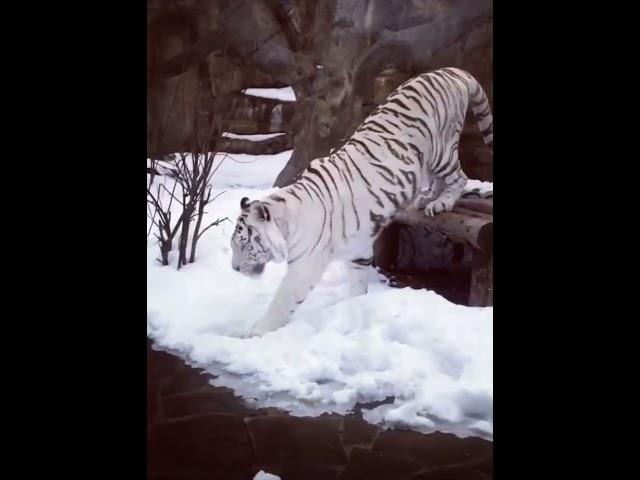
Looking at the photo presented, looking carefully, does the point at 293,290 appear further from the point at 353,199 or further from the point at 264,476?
the point at 264,476

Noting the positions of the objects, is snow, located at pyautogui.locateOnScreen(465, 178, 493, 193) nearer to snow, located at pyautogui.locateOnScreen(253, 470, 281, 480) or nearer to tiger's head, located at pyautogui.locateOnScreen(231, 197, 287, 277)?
tiger's head, located at pyautogui.locateOnScreen(231, 197, 287, 277)

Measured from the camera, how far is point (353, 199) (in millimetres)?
2404

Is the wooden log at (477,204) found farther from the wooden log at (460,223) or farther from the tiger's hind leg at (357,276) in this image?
the tiger's hind leg at (357,276)

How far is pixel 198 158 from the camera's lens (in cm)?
239

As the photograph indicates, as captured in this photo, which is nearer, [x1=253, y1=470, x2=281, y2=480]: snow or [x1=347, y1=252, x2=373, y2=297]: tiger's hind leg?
[x1=253, y1=470, x2=281, y2=480]: snow

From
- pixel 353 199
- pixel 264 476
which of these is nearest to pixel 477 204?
pixel 353 199

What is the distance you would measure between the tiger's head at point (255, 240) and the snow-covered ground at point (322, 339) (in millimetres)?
30

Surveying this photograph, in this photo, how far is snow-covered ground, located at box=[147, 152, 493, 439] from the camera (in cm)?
227

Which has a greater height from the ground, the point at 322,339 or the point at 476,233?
the point at 476,233

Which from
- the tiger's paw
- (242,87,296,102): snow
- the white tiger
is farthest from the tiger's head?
the tiger's paw

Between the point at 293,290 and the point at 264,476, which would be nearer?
the point at 264,476

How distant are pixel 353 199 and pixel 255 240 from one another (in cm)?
41

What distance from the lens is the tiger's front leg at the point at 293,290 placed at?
238 centimetres
